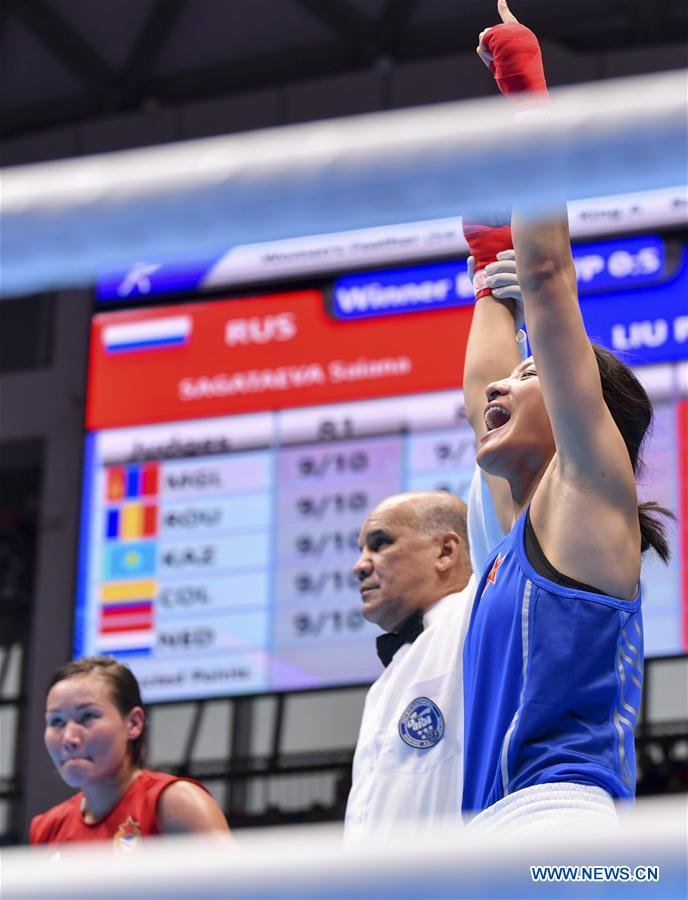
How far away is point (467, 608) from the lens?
1.57 m

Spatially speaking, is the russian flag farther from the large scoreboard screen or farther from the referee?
the referee

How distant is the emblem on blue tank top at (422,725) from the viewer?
155 cm

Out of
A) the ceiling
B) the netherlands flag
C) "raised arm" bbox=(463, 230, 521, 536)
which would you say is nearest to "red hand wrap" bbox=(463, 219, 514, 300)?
"raised arm" bbox=(463, 230, 521, 536)

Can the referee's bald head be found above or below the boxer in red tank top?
above

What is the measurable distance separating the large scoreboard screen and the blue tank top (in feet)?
7.46

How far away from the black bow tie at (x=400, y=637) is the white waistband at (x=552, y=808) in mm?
639

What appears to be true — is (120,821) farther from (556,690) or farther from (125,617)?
(125,617)

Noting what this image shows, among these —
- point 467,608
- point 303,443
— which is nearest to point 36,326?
point 303,443

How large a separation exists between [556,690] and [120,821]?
40.7 inches

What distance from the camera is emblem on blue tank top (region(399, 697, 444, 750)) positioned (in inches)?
61.0

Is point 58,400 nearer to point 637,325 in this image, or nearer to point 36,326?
point 36,326

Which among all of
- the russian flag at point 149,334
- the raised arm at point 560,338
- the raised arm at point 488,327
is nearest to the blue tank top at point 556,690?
the raised arm at point 560,338

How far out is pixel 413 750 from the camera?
61.1 inches

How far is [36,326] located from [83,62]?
77 cm
